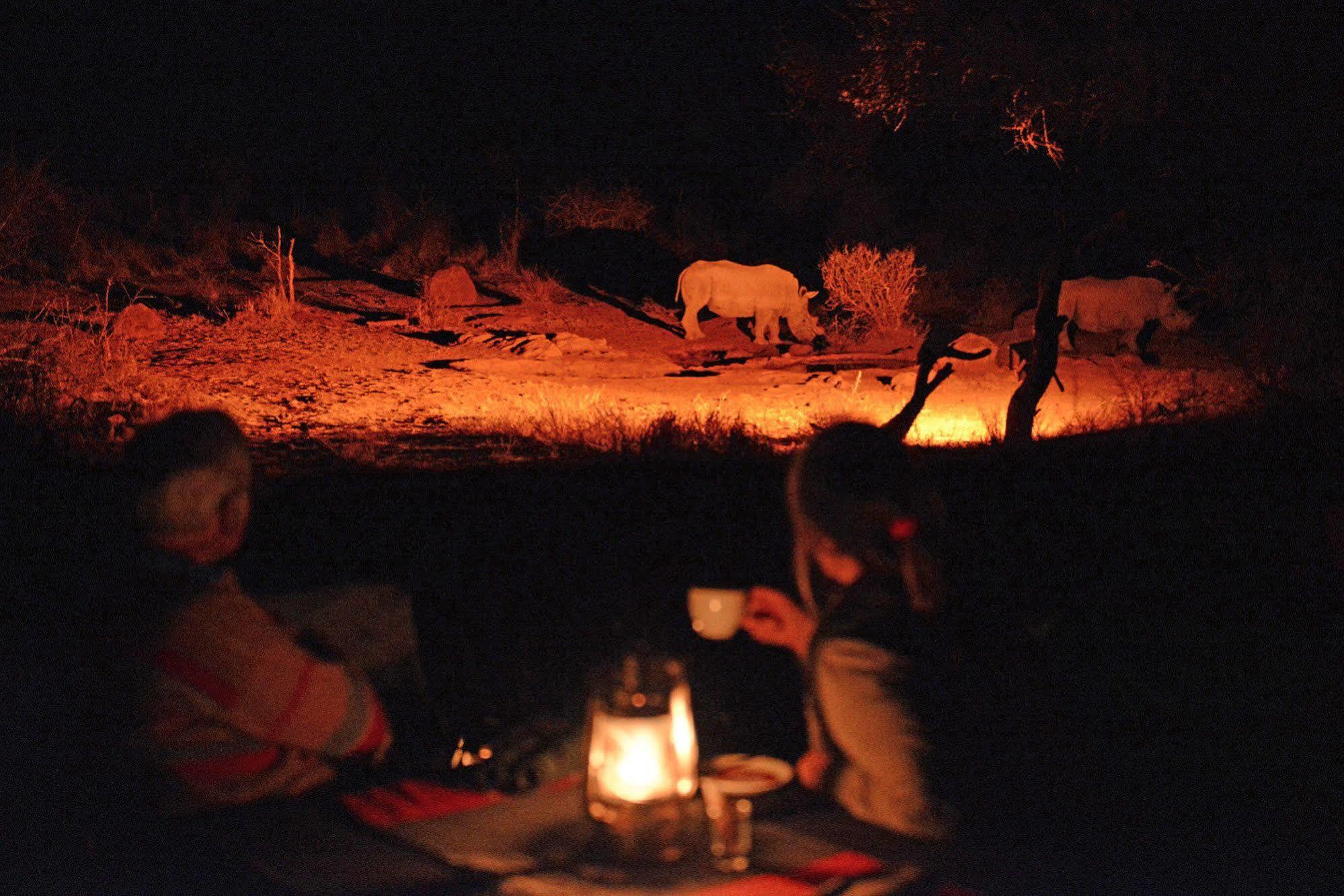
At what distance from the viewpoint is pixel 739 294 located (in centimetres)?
1681

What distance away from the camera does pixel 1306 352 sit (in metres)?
13.2

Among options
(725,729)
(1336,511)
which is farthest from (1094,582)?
(725,729)

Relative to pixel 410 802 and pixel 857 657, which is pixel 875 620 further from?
pixel 410 802

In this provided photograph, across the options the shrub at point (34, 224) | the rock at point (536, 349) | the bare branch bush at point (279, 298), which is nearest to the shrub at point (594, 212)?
the bare branch bush at point (279, 298)

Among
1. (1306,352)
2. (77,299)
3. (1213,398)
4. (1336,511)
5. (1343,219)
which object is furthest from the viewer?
(77,299)

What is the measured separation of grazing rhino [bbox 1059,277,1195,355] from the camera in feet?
52.9

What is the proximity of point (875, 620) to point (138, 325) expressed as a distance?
1156 cm

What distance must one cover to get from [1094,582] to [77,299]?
12910mm

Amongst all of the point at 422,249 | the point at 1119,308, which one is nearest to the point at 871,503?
the point at 1119,308

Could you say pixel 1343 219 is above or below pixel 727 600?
above

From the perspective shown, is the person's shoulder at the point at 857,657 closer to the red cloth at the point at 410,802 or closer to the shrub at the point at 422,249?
the red cloth at the point at 410,802

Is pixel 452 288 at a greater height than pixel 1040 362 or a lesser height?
greater

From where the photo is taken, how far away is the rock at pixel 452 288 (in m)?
15.8

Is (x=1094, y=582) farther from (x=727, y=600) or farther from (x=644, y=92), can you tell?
(x=644, y=92)
